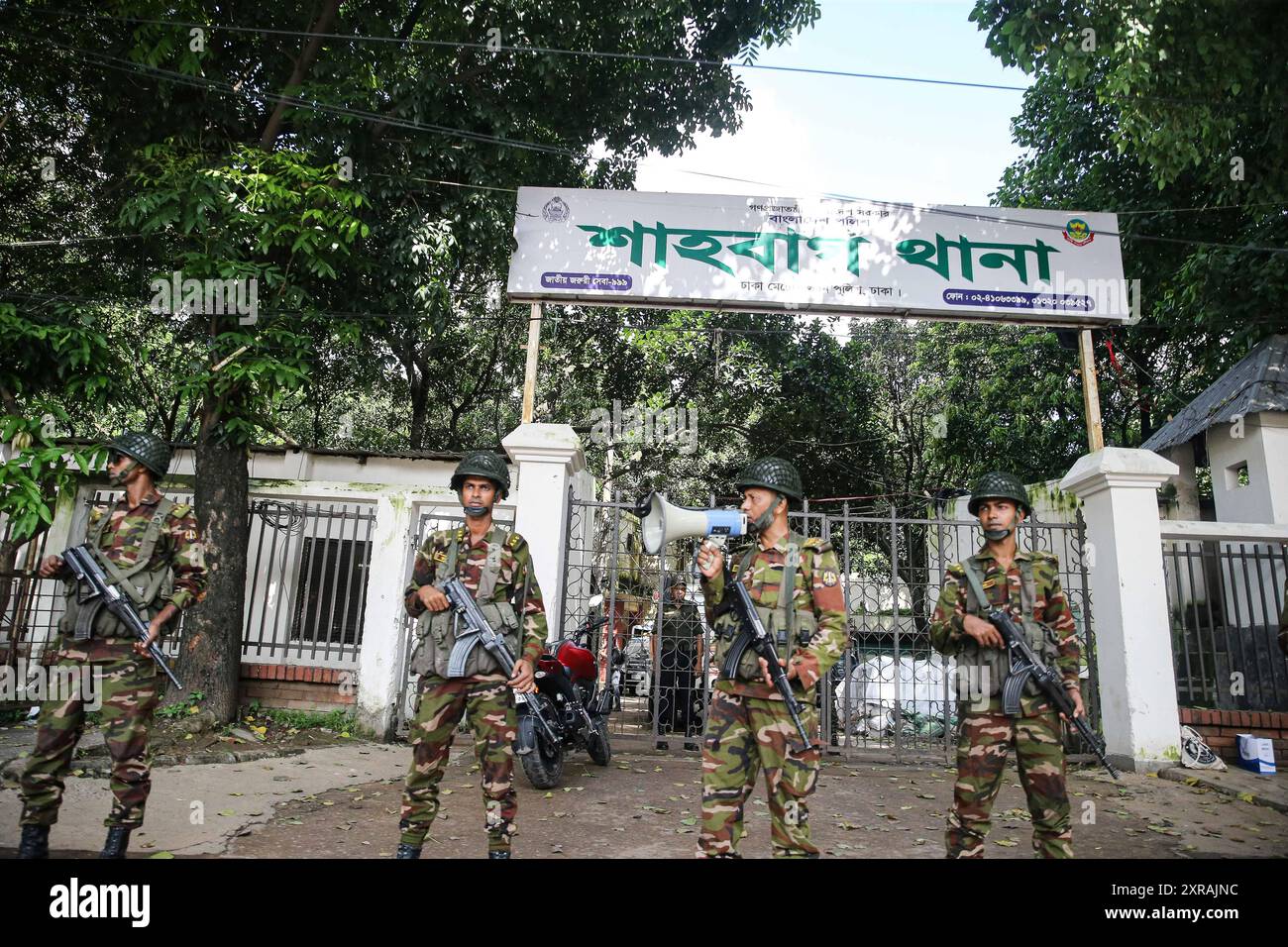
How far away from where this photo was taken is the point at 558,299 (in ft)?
25.0

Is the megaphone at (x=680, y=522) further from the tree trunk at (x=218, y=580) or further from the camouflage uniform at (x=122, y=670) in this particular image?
the tree trunk at (x=218, y=580)

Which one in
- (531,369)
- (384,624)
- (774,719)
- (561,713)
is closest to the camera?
(774,719)

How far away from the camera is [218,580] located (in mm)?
7102

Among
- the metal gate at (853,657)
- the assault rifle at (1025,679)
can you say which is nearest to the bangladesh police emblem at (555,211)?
the metal gate at (853,657)

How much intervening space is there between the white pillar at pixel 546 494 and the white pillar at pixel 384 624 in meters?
1.24

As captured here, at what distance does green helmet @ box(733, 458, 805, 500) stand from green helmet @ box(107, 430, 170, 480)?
2.96 metres

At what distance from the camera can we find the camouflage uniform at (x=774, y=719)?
127 inches

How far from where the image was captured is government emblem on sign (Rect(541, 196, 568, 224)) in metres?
7.69

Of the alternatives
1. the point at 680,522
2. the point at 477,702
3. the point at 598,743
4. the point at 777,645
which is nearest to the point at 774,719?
the point at 777,645

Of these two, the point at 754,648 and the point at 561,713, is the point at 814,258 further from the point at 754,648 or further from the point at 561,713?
the point at 754,648

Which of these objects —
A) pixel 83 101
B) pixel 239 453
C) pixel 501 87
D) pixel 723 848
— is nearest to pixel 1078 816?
pixel 723 848

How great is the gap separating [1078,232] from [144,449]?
7.98 meters

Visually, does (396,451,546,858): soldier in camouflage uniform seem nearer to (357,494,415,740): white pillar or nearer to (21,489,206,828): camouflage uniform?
(21,489,206,828): camouflage uniform
